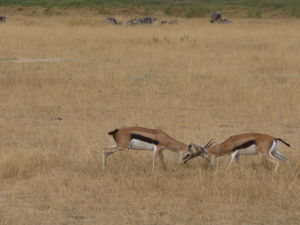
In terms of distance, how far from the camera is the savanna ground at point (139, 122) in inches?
261

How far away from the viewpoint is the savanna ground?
261 inches

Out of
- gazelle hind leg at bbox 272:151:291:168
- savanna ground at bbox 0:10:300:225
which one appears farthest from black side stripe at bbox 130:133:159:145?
gazelle hind leg at bbox 272:151:291:168

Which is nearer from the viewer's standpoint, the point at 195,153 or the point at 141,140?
the point at 141,140

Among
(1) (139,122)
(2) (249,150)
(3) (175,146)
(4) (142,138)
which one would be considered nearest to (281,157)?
(2) (249,150)

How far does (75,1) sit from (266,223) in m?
55.4

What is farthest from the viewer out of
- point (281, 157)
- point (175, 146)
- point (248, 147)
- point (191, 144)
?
point (281, 157)

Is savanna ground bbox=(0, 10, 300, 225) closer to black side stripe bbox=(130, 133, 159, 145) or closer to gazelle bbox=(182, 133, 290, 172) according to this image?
gazelle bbox=(182, 133, 290, 172)

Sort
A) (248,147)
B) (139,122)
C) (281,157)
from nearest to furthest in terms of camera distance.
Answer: (248,147)
(281,157)
(139,122)

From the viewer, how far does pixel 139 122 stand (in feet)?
36.4

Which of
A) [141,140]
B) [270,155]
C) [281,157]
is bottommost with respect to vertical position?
[281,157]

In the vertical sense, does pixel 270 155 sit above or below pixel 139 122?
above

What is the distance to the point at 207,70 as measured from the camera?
16656mm

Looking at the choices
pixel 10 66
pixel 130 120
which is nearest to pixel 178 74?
pixel 10 66

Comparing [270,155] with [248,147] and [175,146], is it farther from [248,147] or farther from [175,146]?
[175,146]
